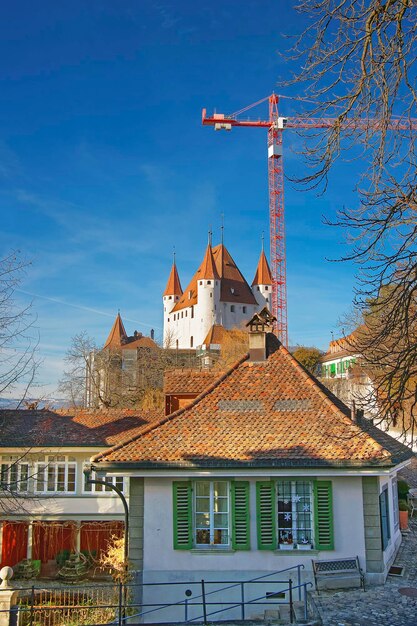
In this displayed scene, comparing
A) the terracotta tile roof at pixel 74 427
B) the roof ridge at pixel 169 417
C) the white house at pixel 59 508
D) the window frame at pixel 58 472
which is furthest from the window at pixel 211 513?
the window frame at pixel 58 472

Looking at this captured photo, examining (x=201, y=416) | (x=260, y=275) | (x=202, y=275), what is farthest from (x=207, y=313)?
(x=201, y=416)

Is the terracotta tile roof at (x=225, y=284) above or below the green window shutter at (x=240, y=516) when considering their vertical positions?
above

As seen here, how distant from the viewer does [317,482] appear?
13656 mm

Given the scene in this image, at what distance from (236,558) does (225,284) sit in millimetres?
81225

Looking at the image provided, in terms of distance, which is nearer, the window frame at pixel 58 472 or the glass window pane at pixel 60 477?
the window frame at pixel 58 472

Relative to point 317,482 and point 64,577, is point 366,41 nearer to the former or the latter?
point 317,482

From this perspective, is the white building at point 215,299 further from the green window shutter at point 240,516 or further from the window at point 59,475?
the green window shutter at point 240,516

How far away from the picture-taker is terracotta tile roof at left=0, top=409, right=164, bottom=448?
75.7 ft

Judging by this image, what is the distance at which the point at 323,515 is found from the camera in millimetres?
13516

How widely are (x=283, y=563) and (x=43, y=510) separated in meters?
13.2

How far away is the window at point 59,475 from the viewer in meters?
23.6

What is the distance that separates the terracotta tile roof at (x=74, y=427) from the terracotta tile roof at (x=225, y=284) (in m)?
67.1

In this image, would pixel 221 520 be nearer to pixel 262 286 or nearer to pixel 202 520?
pixel 202 520

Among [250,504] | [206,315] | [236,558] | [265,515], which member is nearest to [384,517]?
[265,515]
